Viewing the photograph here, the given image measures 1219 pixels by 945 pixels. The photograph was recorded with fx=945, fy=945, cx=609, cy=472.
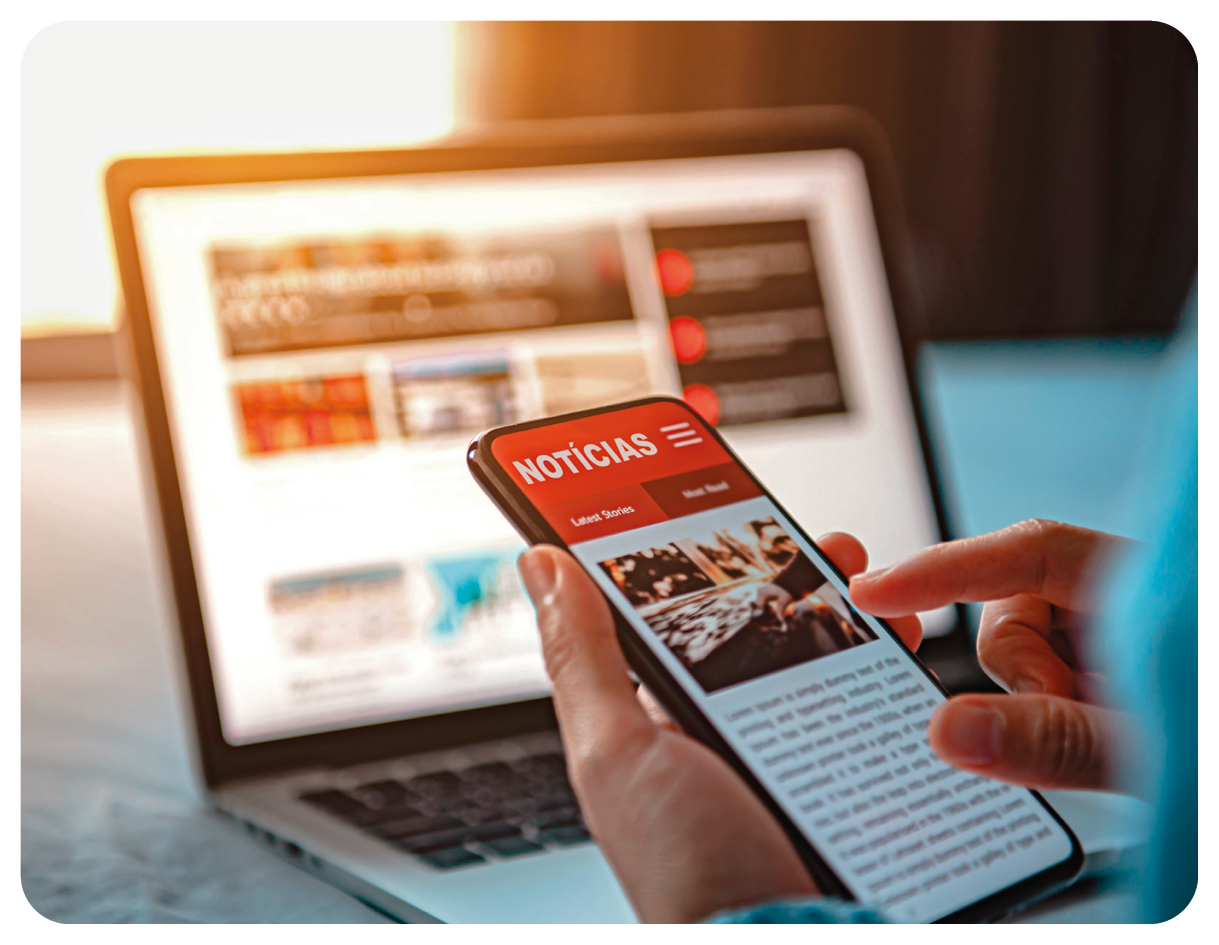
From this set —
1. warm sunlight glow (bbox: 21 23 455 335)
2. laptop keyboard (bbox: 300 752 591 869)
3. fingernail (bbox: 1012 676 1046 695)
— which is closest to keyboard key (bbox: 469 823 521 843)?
laptop keyboard (bbox: 300 752 591 869)

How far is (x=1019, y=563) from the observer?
0.37 meters

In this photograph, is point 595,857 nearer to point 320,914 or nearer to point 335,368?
point 320,914

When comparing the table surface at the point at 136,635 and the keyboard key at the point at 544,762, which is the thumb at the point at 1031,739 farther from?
the keyboard key at the point at 544,762

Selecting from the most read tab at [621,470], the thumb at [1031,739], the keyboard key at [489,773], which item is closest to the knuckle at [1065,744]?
the thumb at [1031,739]

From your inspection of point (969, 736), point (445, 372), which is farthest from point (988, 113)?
point (969, 736)

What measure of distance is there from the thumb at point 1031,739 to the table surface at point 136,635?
45 millimetres

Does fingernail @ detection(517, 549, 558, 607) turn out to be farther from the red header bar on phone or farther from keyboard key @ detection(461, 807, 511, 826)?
keyboard key @ detection(461, 807, 511, 826)

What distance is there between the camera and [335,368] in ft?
1.55

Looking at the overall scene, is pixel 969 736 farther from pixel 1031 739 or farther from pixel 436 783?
pixel 436 783

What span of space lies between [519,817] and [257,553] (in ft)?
0.59

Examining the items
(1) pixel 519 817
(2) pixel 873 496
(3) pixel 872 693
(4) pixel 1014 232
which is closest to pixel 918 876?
(3) pixel 872 693

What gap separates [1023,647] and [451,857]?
0.78ft

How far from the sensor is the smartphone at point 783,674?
29cm

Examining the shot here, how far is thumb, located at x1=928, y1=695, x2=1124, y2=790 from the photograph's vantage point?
11.9 inches
